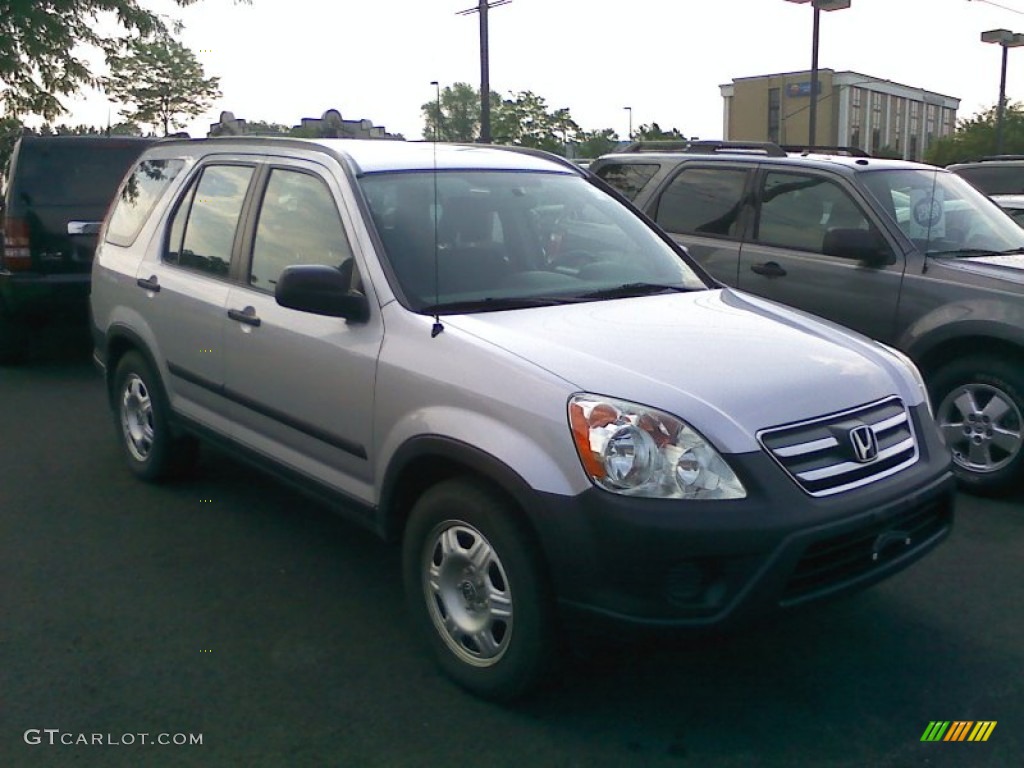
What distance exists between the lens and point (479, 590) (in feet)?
11.3

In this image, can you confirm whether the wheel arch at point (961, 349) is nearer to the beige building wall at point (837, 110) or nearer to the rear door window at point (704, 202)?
the rear door window at point (704, 202)

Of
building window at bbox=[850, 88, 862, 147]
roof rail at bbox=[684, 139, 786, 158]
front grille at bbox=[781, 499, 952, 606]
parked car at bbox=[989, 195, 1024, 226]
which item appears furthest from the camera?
building window at bbox=[850, 88, 862, 147]

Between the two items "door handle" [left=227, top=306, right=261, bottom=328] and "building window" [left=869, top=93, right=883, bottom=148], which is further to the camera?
"building window" [left=869, top=93, right=883, bottom=148]

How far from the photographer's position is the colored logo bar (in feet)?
10.8

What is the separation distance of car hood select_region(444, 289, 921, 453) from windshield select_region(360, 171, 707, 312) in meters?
0.20

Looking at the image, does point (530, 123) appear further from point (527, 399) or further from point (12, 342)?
point (527, 399)

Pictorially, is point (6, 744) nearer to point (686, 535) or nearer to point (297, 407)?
point (297, 407)

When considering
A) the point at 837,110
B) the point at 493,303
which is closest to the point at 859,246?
the point at 493,303

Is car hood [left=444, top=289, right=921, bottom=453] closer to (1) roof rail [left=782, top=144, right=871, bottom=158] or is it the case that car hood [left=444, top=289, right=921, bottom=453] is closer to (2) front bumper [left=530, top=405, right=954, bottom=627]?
(2) front bumper [left=530, top=405, right=954, bottom=627]

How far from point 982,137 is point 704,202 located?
41.1m

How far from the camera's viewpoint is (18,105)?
61.9 ft

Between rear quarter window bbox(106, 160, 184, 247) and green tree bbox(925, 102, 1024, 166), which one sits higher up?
green tree bbox(925, 102, 1024, 166)

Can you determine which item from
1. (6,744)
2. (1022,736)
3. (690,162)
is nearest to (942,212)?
(690,162)

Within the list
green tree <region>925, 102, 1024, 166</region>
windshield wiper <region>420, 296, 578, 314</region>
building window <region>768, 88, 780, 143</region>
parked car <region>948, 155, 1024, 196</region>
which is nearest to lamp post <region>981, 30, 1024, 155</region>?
green tree <region>925, 102, 1024, 166</region>
